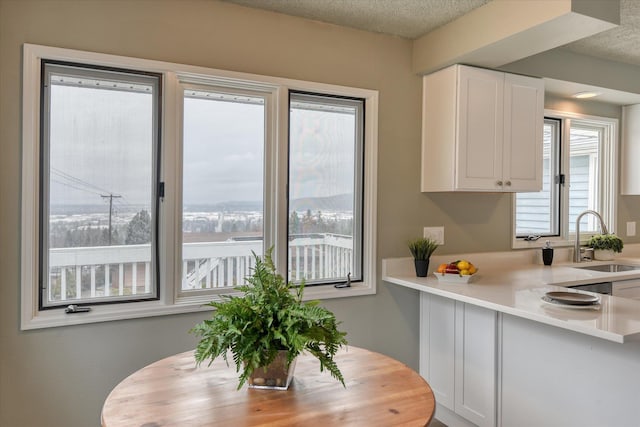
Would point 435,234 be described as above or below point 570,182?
below

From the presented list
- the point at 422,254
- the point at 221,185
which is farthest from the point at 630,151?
the point at 221,185

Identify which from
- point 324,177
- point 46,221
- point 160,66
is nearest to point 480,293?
point 324,177

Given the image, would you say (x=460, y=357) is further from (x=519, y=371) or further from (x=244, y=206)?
(x=244, y=206)

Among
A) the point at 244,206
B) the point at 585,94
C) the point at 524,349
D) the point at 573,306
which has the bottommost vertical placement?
the point at 524,349

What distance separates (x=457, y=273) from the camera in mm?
2668

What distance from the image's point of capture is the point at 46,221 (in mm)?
2111

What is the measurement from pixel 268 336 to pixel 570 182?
11.4ft

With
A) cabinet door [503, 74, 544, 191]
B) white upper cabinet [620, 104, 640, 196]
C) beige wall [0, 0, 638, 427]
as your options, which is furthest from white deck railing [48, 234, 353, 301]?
white upper cabinet [620, 104, 640, 196]

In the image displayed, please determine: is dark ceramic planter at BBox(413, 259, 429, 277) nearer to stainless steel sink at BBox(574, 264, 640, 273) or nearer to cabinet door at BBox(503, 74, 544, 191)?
cabinet door at BBox(503, 74, 544, 191)

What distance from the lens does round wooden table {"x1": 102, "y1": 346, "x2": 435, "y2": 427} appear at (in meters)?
1.19

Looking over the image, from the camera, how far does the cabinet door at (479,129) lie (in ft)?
8.91

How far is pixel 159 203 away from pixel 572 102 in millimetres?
3315

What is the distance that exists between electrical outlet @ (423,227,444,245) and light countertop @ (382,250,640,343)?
124 millimetres

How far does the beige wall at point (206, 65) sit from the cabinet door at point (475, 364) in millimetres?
428
